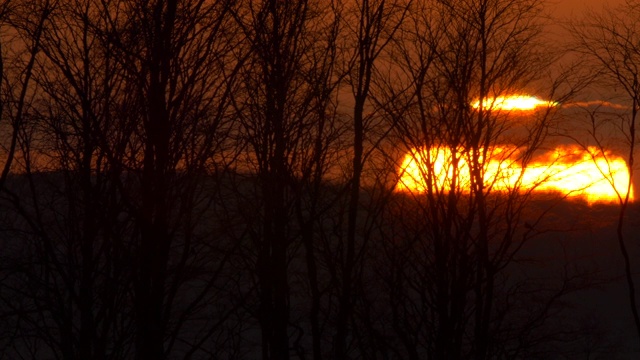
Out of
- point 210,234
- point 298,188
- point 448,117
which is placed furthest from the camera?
point 448,117

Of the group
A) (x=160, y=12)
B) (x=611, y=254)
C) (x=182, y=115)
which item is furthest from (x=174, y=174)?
(x=611, y=254)

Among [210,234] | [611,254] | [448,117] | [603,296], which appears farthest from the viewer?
[603,296]

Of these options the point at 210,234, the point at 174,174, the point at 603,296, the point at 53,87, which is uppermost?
the point at 53,87

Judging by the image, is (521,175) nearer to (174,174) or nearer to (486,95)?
(486,95)

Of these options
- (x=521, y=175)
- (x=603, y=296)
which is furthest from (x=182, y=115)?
(x=603, y=296)

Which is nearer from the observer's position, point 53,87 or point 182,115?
point 182,115

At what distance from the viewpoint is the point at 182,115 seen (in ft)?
33.7

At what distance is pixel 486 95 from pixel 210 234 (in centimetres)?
707

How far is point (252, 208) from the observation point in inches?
556

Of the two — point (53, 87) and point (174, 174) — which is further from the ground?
point (53, 87)

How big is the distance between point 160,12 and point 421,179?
8053 millimetres

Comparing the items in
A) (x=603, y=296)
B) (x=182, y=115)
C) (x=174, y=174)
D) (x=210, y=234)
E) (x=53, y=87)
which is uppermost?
(x=53, y=87)

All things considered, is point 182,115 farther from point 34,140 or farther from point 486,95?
point 486,95

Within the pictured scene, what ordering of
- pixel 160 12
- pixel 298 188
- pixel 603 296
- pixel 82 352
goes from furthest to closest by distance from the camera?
pixel 603 296 < pixel 298 188 < pixel 82 352 < pixel 160 12
